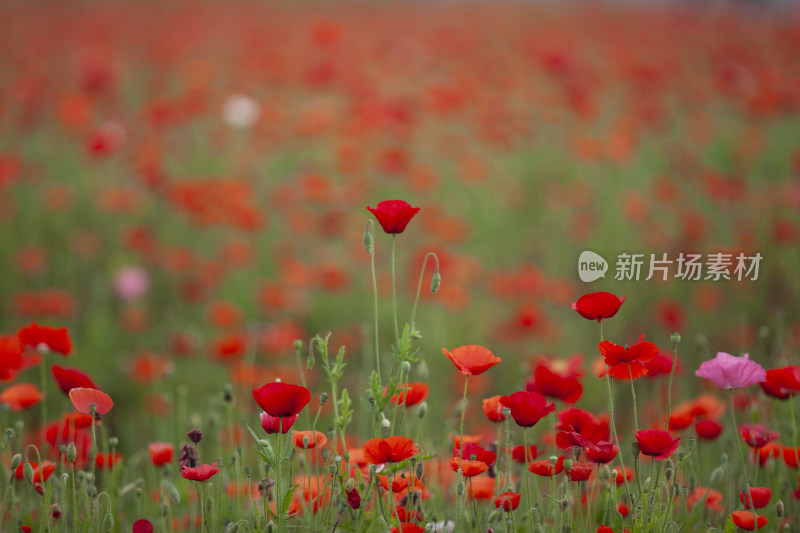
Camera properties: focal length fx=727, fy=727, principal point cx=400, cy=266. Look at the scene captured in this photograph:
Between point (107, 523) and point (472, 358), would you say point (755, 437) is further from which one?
point (107, 523)

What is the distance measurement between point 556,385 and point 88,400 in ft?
2.67

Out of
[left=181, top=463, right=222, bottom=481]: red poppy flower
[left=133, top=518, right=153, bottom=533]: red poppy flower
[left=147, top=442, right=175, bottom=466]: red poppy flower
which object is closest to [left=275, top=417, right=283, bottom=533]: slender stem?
[left=181, top=463, right=222, bottom=481]: red poppy flower

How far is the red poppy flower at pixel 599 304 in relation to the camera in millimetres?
1164

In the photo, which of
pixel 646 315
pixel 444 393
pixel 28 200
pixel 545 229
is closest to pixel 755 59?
pixel 545 229

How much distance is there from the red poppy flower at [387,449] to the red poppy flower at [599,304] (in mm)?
357

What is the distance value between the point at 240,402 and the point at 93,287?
1265mm

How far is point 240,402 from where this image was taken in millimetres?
2756

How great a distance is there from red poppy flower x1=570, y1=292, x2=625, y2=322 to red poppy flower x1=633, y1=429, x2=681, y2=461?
0.63ft

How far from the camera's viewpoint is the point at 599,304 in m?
1.18

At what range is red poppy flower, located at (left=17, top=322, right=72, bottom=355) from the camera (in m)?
1.38

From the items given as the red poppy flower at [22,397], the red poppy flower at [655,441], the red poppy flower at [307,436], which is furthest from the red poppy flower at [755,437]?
the red poppy flower at [22,397]

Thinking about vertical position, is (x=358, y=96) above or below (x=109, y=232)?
above

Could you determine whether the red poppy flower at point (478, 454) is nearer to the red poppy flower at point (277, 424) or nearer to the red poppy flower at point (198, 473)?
the red poppy flower at point (277, 424)

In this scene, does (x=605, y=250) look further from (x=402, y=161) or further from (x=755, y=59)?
Answer: (x=755, y=59)
